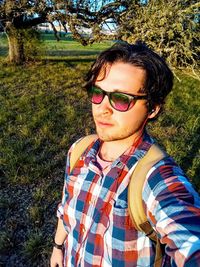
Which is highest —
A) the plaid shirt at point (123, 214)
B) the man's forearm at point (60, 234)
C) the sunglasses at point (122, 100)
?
the sunglasses at point (122, 100)

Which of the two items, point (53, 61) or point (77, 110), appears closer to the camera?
point (77, 110)

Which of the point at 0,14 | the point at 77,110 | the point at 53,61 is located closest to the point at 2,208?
the point at 77,110

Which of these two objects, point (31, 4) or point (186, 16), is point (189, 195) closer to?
point (186, 16)

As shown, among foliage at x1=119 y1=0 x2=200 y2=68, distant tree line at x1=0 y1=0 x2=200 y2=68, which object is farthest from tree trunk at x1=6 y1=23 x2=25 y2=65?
foliage at x1=119 y1=0 x2=200 y2=68

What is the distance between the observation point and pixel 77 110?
9.30m

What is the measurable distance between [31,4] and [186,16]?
6211 mm

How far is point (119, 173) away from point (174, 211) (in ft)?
1.39

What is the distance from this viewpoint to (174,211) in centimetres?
125

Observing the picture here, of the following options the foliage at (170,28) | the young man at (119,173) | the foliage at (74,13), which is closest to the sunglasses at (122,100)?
the young man at (119,173)

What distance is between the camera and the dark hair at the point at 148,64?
68.2 inches

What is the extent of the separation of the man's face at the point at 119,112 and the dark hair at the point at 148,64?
3 centimetres

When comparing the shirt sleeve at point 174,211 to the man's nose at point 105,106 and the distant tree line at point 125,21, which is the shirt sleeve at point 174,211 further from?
the distant tree line at point 125,21

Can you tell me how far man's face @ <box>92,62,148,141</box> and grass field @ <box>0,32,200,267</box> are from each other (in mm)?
2496

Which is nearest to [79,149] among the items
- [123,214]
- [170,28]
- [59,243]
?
[123,214]
